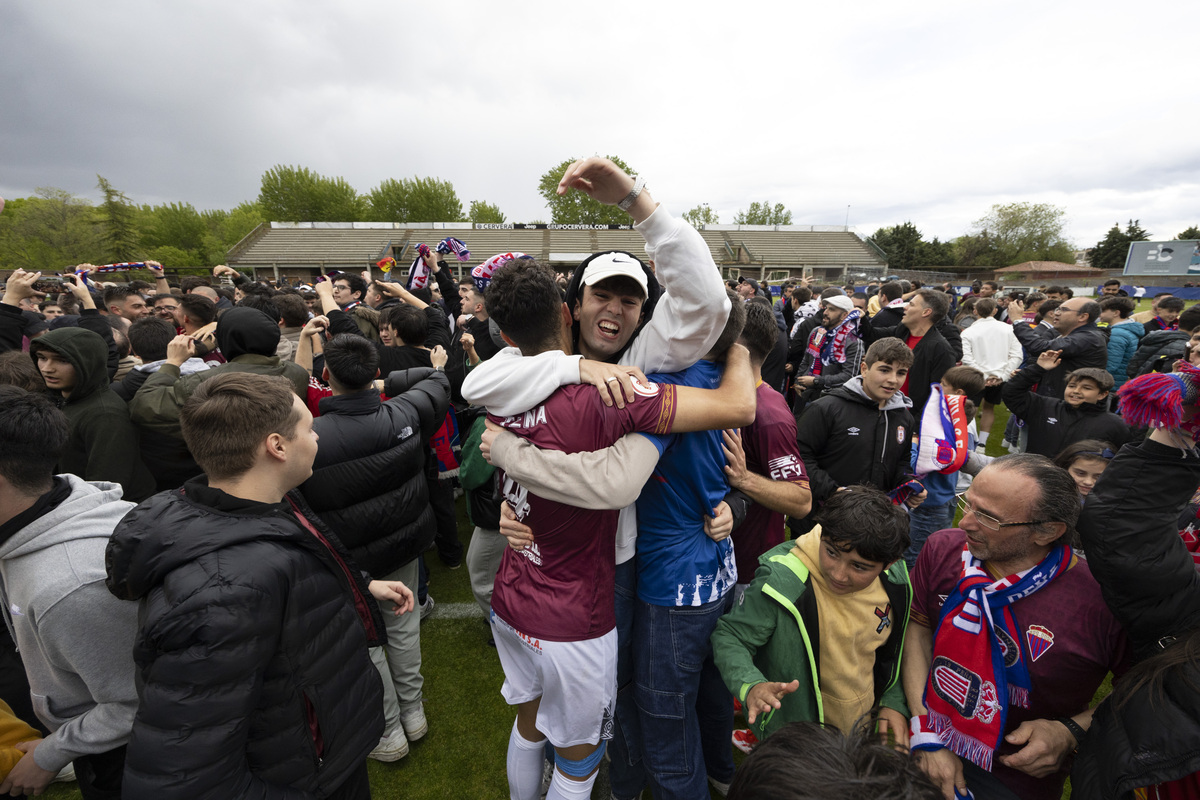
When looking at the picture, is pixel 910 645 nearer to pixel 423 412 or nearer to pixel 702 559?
pixel 702 559

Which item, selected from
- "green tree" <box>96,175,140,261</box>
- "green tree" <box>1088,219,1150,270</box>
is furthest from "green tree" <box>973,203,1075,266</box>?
"green tree" <box>96,175,140,261</box>

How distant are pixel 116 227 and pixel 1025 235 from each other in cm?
8690

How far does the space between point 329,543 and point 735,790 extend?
58.2 inches

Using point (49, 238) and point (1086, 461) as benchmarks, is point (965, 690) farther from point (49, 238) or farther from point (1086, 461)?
point (49, 238)

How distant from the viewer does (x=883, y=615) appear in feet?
5.91

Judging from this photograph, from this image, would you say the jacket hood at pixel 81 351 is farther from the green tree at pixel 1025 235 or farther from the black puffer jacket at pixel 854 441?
the green tree at pixel 1025 235

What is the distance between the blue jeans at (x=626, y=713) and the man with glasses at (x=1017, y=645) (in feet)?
3.37

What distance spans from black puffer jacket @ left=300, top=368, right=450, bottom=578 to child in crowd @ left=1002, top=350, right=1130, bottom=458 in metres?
4.61

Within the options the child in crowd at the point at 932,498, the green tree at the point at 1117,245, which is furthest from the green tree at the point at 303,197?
the green tree at the point at 1117,245

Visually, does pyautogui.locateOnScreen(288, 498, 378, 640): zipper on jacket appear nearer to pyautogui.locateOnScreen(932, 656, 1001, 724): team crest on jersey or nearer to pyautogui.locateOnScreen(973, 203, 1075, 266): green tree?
pyautogui.locateOnScreen(932, 656, 1001, 724): team crest on jersey

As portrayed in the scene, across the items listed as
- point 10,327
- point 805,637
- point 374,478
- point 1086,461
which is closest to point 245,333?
point 374,478

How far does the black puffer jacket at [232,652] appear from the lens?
1.09 m

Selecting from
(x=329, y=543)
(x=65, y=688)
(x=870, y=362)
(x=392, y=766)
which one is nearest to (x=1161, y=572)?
(x=870, y=362)

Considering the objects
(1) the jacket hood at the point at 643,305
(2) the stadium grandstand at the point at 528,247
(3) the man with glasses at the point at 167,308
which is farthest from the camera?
(2) the stadium grandstand at the point at 528,247
